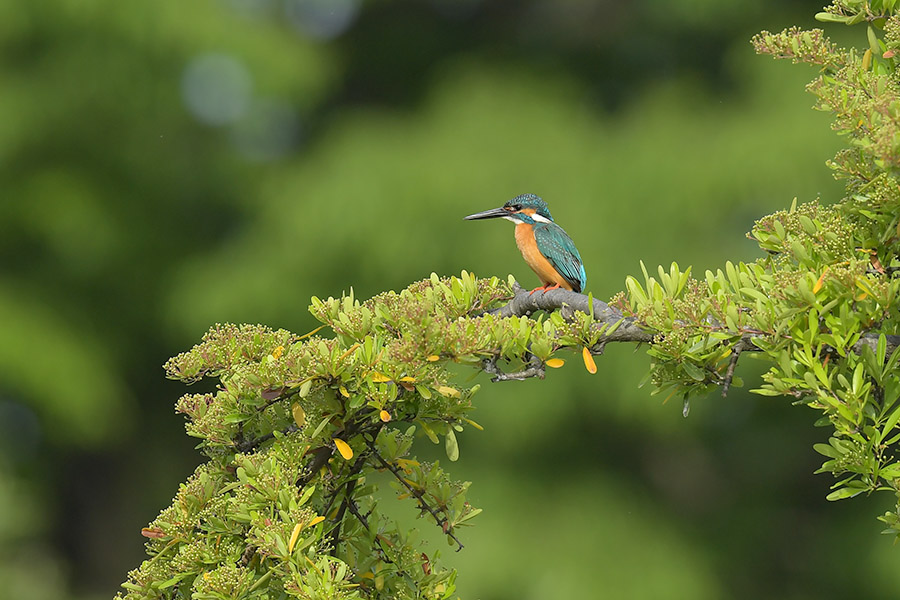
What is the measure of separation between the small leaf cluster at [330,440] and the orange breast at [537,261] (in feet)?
4.53

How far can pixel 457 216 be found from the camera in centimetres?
812

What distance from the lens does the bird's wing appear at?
3795 mm

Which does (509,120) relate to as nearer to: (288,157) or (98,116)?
(288,157)

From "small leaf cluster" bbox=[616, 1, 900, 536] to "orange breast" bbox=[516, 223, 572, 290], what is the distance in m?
1.64

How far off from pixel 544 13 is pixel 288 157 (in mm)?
2947

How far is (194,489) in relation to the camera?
222 centimetres

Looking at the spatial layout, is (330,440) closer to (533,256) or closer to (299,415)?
(299,415)

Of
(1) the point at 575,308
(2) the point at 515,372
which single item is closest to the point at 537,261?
(1) the point at 575,308

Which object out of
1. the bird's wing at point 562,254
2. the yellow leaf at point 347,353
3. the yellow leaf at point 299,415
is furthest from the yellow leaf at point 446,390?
the bird's wing at point 562,254

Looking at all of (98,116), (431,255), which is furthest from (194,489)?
(98,116)

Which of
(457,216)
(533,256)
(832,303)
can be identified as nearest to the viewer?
(832,303)

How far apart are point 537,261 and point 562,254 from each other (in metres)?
0.12

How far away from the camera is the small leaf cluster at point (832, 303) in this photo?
192 cm

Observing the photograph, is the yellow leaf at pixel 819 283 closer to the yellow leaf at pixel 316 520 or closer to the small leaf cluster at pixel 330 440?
the small leaf cluster at pixel 330 440
